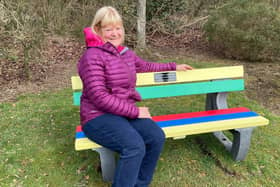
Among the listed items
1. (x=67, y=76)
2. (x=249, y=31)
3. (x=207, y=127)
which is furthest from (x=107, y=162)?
(x=249, y=31)

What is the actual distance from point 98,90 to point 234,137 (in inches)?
62.2

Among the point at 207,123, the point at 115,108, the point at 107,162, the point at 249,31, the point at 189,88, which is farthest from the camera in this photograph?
the point at 249,31

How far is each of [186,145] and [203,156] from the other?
0.88 ft

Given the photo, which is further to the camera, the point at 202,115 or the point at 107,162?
the point at 202,115

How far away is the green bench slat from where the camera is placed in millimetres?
3340

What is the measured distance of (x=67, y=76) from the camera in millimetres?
6055

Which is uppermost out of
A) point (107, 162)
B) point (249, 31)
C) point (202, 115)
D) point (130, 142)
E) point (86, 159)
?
point (249, 31)

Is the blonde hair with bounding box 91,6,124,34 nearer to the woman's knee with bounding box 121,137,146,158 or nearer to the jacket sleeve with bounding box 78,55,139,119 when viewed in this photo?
the jacket sleeve with bounding box 78,55,139,119

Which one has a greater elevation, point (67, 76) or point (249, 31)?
point (249, 31)

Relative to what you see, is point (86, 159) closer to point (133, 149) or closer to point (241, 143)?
point (133, 149)

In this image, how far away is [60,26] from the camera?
8.73 metres

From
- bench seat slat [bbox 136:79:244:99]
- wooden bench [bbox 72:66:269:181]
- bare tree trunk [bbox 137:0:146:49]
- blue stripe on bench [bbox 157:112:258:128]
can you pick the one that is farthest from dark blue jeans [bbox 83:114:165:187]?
bare tree trunk [bbox 137:0:146:49]

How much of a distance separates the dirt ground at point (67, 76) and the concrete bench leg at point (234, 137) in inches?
53.2

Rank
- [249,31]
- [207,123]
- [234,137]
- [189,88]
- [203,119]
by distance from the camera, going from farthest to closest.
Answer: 1. [249,31]
2. [189,88]
3. [234,137]
4. [203,119]
5. [207,123]
